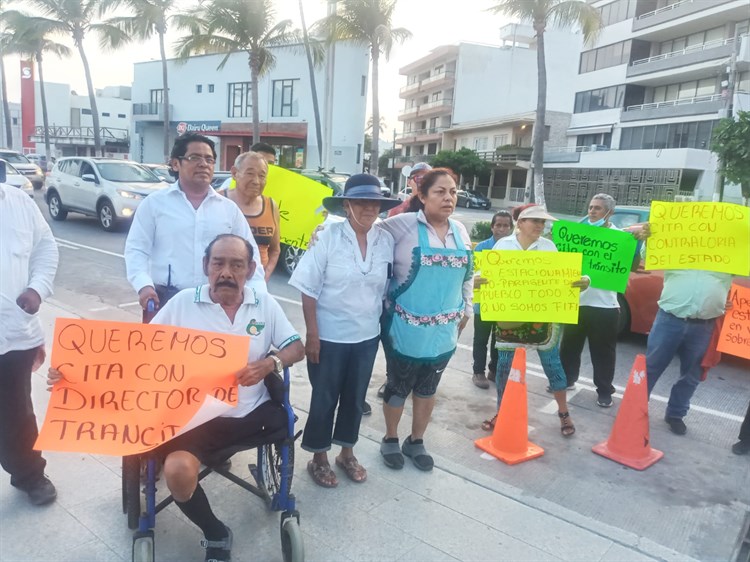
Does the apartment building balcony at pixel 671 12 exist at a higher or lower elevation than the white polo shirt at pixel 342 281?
higher

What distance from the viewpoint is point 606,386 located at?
16.5ft

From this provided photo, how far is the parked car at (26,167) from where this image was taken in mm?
23172

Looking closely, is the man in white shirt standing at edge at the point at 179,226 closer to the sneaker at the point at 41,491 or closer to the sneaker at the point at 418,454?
the sneaker at the point at 41,491

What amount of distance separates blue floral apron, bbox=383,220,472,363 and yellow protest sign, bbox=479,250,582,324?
1.89ft

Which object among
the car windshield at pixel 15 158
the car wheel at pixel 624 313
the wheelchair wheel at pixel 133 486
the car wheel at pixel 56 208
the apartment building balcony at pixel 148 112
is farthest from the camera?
the apartment building balcony at pixel 148 112

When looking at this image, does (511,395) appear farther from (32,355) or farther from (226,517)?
(32,355)

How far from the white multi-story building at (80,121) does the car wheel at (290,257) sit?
43.2m

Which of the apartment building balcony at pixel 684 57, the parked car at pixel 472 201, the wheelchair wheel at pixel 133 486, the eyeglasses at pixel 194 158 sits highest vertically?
the apartment building balcony at pixel 684 57

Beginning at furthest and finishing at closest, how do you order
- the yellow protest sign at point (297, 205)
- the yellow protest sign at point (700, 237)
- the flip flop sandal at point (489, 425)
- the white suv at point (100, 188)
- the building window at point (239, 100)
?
the building window at point (239, 100), the white suv at point (100, 188), the yellow protest sign at point (297, 205), the flip flop sandal at point (489, 425), the yellow protest sign at point (700, 237)

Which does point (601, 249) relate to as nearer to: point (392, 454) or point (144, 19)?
point (392, 454)

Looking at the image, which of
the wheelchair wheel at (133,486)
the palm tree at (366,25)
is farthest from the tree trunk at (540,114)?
the wheelchair wheel at (133,486)

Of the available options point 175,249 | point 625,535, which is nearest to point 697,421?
point 625,535

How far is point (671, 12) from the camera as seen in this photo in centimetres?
3550

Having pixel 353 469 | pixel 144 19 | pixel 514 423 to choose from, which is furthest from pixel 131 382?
pixel 144 19
